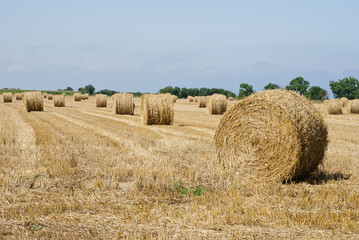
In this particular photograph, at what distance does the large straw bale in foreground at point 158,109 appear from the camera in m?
16.5

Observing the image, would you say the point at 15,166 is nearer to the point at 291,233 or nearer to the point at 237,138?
the point at 237,138

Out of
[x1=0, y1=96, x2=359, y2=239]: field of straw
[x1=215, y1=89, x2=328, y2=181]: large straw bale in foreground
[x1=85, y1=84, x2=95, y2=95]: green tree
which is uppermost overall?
[x1=85, y1=84, x2=95, y2=95]: green tree

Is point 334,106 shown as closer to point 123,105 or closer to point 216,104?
point 216,104

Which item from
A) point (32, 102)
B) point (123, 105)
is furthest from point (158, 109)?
point (32, 102)

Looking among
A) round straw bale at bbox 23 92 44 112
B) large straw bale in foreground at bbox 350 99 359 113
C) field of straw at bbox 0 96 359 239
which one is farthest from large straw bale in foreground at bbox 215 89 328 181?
large straw bale in foreground at bbox 350 99 359 113

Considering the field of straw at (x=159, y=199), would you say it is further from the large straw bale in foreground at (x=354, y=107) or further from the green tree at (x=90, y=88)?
the green tree at (x=90, y=88)

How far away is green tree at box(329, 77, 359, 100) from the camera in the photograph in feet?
265

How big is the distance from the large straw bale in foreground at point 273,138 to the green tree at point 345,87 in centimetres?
8040

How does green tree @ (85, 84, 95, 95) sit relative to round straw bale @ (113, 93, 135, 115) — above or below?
above

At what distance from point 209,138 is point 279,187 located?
5.99 metres

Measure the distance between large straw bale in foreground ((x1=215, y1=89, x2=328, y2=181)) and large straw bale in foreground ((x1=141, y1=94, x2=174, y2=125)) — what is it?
8.99 metres

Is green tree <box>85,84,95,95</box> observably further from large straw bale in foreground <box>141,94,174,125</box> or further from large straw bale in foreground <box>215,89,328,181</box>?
large straw bale in foreground <box>215,89,328,181</box>

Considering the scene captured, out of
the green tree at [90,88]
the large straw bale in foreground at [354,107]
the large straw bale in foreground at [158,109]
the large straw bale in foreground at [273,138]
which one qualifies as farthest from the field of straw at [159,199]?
the green tree at [90,88]

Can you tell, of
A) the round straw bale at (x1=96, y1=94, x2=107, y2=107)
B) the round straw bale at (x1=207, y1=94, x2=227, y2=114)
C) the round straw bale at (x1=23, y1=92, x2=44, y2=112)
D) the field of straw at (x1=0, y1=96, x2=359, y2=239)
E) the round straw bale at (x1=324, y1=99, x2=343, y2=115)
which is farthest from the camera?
the round straw bale at (x1=96, y1=94, x2=107, y2=107)
